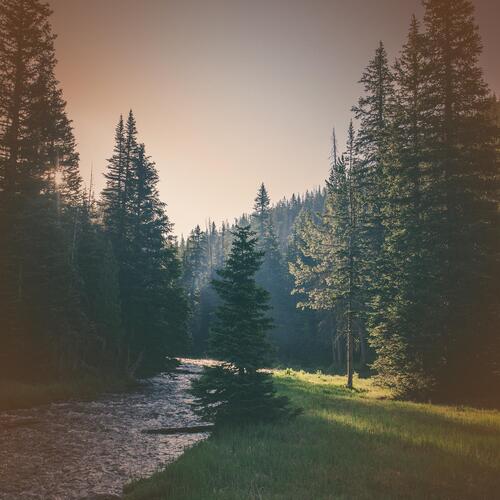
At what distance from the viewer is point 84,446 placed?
43.0ft

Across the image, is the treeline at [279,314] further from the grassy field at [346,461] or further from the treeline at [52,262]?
the grassy field at [346,461]

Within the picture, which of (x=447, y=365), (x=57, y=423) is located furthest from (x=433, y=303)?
(x=57, y=423)

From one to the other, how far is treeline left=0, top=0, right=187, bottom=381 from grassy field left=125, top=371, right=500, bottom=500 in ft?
50.7

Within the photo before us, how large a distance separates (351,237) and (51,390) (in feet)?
66.3

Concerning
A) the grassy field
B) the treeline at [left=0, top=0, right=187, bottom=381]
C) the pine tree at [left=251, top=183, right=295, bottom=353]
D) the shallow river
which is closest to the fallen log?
the shallow river

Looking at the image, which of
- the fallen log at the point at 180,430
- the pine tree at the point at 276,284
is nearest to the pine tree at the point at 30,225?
the fallen log at the point at 180,430

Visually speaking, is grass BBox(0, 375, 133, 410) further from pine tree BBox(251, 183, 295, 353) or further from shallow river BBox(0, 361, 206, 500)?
pine tree BBox(251, 183, 295, 353)

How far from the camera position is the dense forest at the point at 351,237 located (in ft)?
59.7

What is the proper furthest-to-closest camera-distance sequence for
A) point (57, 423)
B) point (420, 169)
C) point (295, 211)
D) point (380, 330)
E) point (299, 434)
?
point (295, 211), point (420, 169), point (380, 330), point (57, 423), point (299, 434)

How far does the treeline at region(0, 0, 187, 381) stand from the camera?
74.3 feet

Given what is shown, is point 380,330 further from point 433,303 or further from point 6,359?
point 6,359

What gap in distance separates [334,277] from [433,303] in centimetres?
883

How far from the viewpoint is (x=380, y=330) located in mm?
19922

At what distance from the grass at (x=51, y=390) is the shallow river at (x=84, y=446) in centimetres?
97
